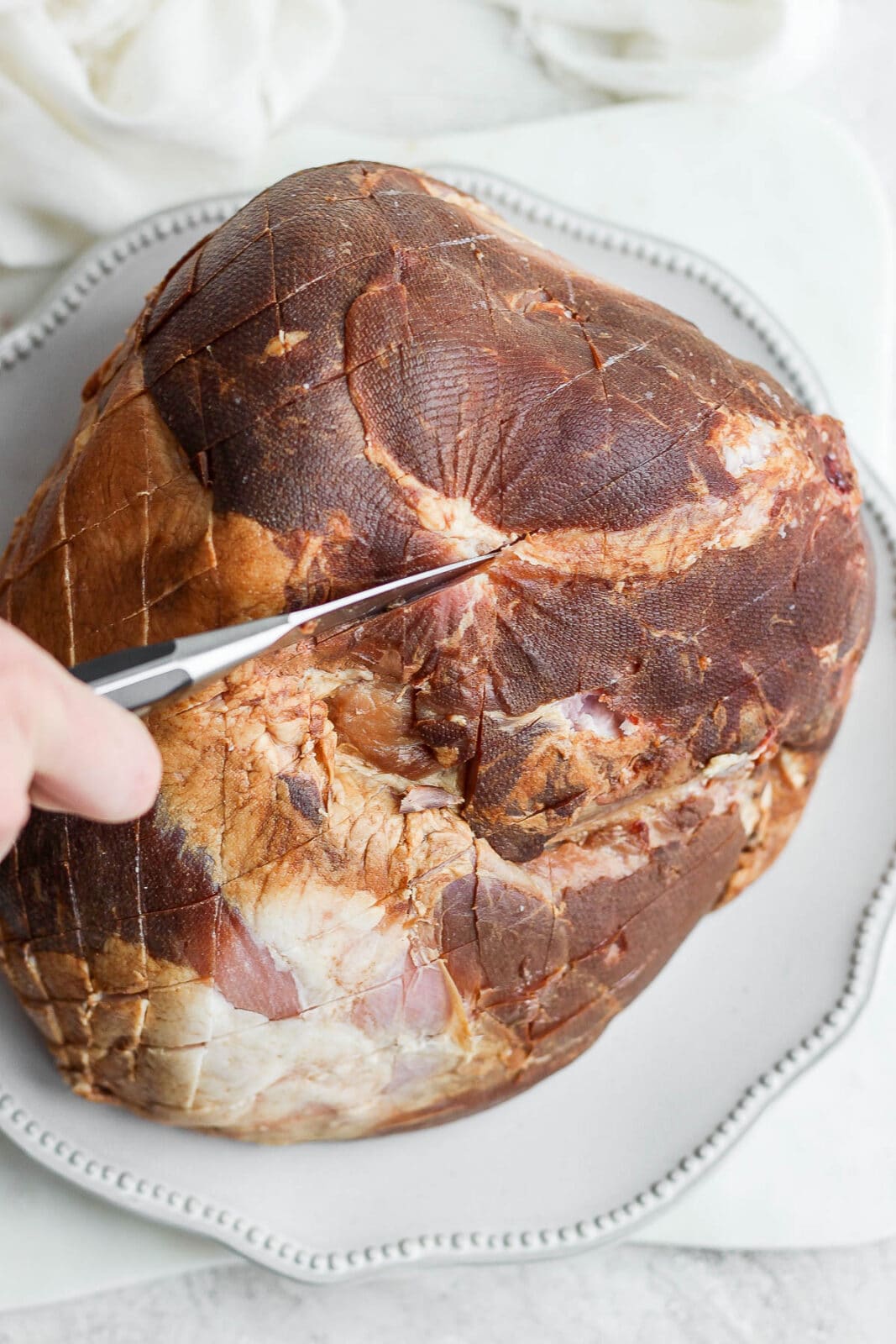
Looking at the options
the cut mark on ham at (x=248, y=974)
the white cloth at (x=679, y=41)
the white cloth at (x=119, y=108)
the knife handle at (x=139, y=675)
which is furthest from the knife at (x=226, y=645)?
the white cloth at (x=679, y=41)

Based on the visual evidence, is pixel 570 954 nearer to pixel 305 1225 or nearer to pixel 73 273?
pixel 305 1225

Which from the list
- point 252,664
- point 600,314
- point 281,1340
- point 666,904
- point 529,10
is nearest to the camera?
point 252,664

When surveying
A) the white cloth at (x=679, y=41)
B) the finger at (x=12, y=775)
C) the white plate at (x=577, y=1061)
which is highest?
the white cloth at (x=679, y=41)

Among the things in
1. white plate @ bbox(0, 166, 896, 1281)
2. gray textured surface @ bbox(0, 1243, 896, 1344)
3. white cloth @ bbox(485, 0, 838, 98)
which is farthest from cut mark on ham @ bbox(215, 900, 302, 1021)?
white cloth @ bbox(485, 0, 838, 98)

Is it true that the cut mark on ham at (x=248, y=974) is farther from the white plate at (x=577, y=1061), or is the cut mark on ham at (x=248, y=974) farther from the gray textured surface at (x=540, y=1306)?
the gray textured surface at (x=540, y=1306)

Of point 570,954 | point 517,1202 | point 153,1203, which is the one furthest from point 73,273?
point 517,1202

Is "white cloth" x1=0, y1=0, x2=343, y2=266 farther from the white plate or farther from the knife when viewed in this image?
the knife

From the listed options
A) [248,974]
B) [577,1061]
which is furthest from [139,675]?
[577,1061]
